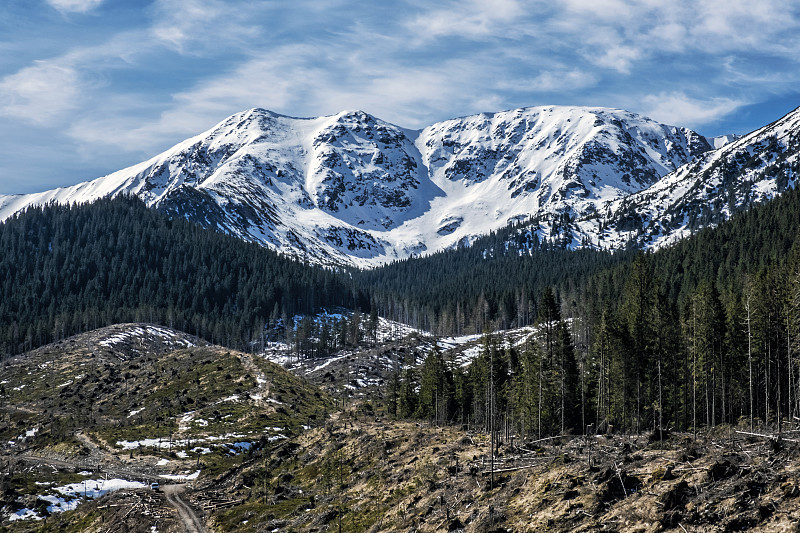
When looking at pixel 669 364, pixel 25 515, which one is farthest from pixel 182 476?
pixel 669 364

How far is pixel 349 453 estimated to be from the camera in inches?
2320

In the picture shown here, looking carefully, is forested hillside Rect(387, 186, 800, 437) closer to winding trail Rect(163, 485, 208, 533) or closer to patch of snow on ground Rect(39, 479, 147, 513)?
winding trail Rect(163, 485, 208, 533)

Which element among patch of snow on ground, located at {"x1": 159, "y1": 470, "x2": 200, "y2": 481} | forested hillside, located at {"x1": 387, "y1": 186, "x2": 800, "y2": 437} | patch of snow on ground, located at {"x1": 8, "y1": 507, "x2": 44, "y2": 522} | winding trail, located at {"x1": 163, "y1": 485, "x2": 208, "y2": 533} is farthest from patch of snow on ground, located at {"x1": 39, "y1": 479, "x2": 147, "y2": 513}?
forested hillside, located at {"x1": 387, "y1": 186, "x2": 800, "y2": 437}

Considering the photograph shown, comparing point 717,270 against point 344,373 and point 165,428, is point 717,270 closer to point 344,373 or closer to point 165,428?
point 344,373

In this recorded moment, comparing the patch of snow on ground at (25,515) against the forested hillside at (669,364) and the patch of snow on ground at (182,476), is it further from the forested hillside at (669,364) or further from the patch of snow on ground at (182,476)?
the forested hillside at (669,364)

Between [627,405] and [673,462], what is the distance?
4214 cm

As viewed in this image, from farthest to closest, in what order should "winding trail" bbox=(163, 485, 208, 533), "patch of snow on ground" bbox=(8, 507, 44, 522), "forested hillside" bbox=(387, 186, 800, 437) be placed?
"patch of snow on ground" bbox=(8, 507, 44, 522), "forested hillside" bbox=(387, 186, 800, 437), "winding trail" bbox=(163, 485, 208, 533)

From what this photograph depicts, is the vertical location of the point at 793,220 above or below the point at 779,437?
above

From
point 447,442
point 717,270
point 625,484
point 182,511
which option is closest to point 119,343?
point 182,511

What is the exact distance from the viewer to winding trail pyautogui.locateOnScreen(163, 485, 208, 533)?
1944 inches

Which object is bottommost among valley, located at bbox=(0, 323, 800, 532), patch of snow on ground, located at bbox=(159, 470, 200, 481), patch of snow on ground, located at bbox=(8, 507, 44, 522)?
patch of snow on ground, located at bbox=(8, 507, 44, 522)

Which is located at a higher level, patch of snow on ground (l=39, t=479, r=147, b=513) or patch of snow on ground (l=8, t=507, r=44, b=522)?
patch of snow on ground (l=39, t=479, r=147, b=513)

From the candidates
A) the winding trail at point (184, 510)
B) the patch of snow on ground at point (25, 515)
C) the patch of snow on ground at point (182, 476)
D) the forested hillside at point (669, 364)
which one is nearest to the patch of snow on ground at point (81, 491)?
the patch of snow on ground at point (25, 515)

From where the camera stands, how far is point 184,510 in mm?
55406
